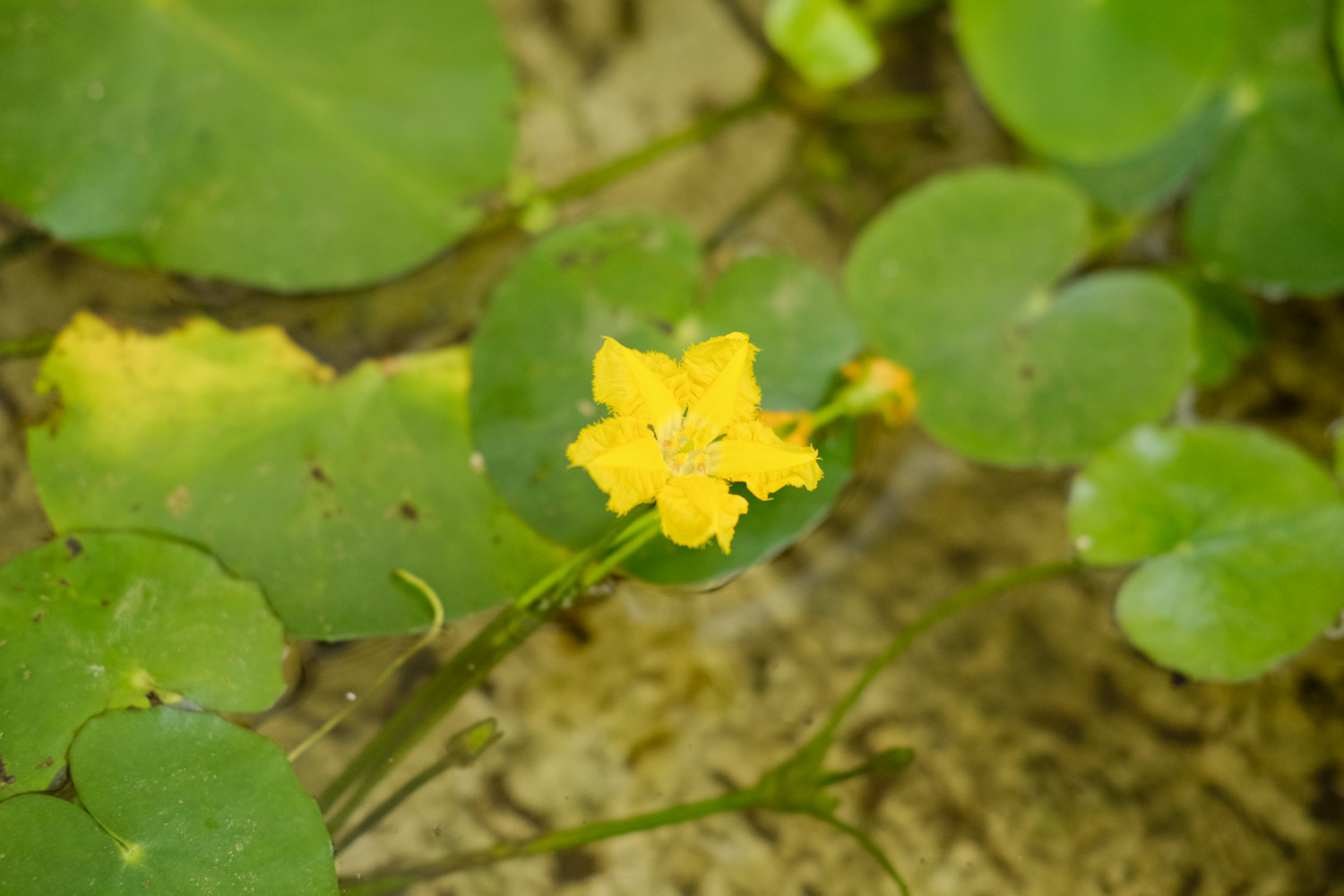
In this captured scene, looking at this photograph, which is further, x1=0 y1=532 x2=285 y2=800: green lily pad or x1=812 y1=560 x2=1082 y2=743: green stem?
x1=812 y1=560 x2=1082 y2=743: green stem

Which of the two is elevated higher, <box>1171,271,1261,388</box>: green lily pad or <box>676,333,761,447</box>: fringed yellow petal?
<box>676,333,761,447</box>: fringed yellow petal

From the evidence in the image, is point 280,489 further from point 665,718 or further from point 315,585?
point 665,718

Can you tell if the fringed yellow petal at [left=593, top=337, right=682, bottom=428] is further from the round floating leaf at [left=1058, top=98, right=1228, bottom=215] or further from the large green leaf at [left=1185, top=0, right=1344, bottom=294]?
the large green leaf at [left=1185, top=0, right=1344, bottom=294]

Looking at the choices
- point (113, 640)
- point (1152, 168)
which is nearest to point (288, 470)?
point (113, 640)

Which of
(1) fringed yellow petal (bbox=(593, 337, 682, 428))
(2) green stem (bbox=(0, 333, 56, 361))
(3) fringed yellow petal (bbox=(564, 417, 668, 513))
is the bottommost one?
(2) green stem (bbox=(0, 333, 56, 361))

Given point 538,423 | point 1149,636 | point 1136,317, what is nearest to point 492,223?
point 538,423

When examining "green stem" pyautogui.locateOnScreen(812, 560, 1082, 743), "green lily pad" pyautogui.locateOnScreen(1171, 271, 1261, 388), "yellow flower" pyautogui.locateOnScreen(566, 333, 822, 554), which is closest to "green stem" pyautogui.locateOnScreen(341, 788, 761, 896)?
"green stem" pyautogui.locateOnScreen(812, 560, 1082, 743)

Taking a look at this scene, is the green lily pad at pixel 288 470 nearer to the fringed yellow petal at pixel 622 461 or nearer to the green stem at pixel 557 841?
the green stem at pixel 557 841

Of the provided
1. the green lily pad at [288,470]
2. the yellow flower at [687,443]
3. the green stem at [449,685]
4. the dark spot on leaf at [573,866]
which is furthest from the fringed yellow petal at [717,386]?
the dark spot on leaf at [573,866]

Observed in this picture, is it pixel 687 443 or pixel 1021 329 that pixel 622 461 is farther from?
pixel 1021 329
